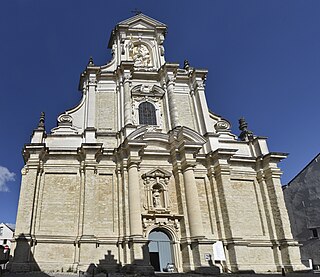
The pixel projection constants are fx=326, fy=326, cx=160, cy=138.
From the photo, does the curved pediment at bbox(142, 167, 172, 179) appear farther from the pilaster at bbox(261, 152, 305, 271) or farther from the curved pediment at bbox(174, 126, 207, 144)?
the pilaster at bbox(261, 152, 305, 271)

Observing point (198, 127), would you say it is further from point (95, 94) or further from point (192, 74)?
point (95, 94)

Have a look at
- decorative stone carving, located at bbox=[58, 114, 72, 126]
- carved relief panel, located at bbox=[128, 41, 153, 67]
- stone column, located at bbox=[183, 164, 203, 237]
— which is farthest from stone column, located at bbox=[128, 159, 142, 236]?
carved relief panel, located at bbox=[128, 41, 153, 67]

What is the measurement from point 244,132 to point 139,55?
9471 mm

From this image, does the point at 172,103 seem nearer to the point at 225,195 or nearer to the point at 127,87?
the point at 127,87

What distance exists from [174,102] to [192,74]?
3.06 meters

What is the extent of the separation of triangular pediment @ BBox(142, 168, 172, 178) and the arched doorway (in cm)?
317

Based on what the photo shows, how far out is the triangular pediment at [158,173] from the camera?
726 inches

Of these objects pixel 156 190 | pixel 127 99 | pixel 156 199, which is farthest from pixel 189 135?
pixel 127 99

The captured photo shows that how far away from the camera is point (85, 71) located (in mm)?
A: 22047

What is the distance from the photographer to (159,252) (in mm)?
16938

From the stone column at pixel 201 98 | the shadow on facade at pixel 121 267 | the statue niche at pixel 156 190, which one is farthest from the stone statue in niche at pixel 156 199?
the stone column at pixel 201 98

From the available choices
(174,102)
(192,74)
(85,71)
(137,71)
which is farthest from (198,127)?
(85,71)

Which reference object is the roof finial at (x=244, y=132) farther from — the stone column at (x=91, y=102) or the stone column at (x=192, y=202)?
the stone column at (x=91, y=102)

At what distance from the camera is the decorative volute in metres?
23.7
